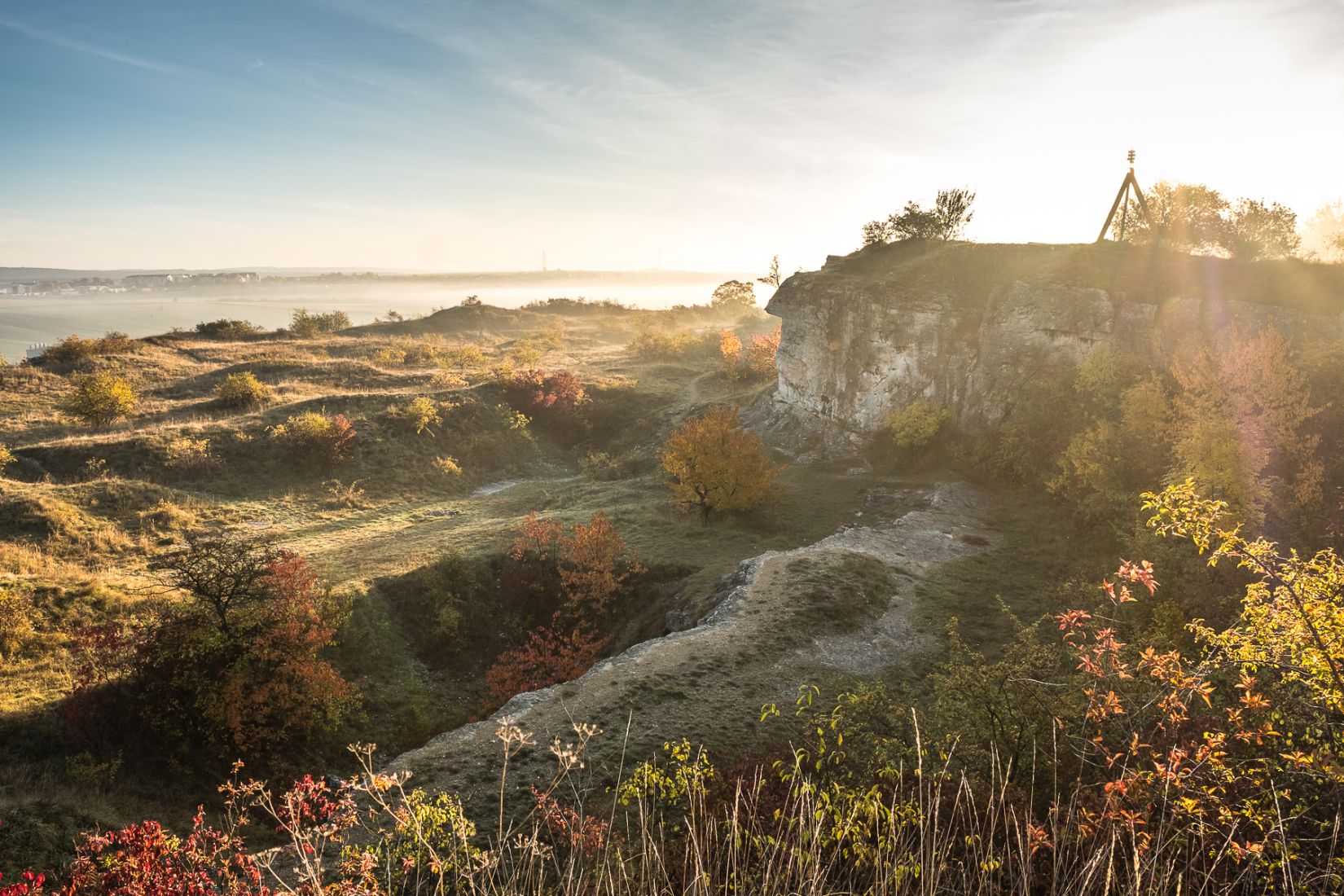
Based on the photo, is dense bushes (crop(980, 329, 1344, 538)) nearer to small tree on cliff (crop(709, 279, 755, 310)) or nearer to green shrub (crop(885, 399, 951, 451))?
green shrub (crop(885, 399, 951, 451))

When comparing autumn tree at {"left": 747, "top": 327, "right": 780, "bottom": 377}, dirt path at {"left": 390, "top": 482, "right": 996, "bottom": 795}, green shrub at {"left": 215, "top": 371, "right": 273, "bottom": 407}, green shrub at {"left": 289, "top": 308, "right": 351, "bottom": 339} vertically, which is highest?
green shrub at {"left": 289, "top": 308, "right": 351, "bottom": 339}

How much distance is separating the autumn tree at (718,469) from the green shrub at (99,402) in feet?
168

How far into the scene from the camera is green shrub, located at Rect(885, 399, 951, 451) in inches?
1585

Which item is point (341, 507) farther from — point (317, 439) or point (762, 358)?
point (762, 358)

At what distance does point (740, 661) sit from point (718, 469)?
17.7 meters

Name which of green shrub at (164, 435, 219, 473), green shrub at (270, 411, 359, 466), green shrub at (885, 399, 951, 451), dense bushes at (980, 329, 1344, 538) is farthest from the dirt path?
green shrub at (164, 435, 219, 473)

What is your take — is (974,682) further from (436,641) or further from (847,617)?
(436,641)

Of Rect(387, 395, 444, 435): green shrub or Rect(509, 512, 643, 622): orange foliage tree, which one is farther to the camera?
Rect(387, 395, 444, 435): green shrub

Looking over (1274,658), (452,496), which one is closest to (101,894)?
(1274,658)

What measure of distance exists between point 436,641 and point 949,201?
47.0 m

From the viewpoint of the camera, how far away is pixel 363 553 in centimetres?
→ 3631

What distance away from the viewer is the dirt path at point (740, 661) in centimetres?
1545

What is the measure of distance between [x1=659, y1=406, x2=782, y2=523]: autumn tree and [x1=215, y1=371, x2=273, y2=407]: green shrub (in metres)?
46.9

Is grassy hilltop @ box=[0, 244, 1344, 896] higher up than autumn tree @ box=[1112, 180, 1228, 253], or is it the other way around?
autumn tree @ box=[1112, 180, 1228, 253]
